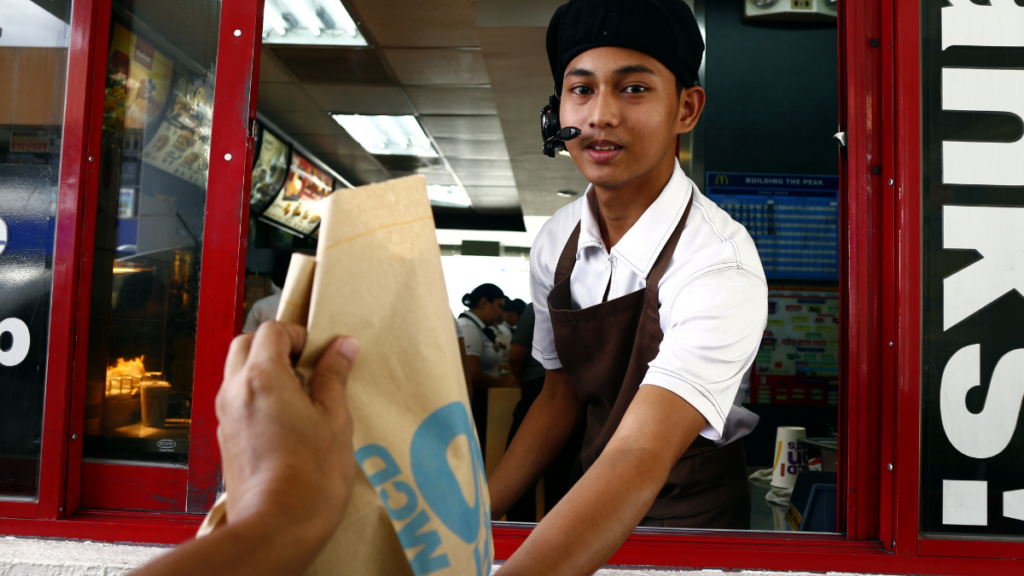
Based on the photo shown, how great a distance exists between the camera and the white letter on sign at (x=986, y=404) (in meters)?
1.25

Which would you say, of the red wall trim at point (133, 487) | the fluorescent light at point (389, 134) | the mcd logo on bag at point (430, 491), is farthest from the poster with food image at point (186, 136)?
the fluorescent light at point (389, 134)

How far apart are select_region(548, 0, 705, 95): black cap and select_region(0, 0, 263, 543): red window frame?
697 millimetres

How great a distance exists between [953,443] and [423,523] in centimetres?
119

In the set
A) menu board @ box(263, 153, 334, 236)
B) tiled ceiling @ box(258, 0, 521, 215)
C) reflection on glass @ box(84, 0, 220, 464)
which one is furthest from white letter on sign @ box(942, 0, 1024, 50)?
menu board @ box(263, 153, 334, 236)

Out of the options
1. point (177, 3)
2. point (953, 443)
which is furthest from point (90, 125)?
point (953, 443)

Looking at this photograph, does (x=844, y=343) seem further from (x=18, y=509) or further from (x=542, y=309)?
(x=18, y=509)

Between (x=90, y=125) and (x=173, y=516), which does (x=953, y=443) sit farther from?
(x=90, y=125)

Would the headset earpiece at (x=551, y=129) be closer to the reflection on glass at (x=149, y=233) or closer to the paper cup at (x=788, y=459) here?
the reflection on glass at (x=149, y=233)

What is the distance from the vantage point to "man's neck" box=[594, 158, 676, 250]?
130cm

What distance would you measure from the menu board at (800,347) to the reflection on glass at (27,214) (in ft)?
8.59

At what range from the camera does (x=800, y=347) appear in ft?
9.52

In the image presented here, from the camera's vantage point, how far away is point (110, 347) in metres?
1.43

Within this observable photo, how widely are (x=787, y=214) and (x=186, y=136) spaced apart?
2.44m

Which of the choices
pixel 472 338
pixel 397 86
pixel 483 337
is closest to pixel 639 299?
pixel 472 338
